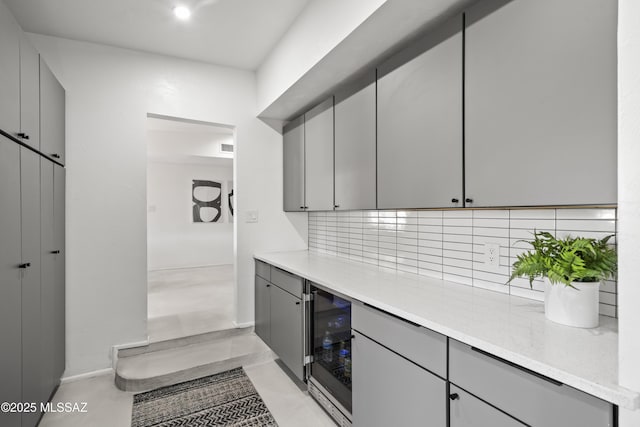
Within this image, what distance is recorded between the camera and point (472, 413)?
1108mm

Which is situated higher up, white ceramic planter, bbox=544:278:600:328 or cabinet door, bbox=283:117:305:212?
cabinet door, bbox=283:117:305:212

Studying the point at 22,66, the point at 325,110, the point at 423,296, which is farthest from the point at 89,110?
the point at 423,296

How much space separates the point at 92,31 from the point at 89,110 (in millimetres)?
582

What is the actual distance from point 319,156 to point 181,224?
16.3 feet

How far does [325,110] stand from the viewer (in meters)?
2.59

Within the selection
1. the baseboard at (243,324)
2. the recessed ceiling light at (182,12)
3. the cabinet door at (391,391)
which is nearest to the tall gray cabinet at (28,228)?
the recessed ceiling light at (182,12)

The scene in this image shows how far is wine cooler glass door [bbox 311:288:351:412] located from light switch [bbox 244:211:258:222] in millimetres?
1240

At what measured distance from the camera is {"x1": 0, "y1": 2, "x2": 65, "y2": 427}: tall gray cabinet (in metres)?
1.46

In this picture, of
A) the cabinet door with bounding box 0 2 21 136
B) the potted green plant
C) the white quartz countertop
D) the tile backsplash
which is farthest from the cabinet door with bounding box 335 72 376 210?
the cabinet door with bounding box 0 2 21 136

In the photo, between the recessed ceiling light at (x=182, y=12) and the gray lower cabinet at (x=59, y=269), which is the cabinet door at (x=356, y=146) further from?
the gray lower cabinet at (x=59, y=269)

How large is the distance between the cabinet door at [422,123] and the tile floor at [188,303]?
227 cm

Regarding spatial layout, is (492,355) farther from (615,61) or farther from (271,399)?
(271,399)

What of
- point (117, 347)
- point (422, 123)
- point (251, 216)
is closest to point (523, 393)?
point (422, 123)

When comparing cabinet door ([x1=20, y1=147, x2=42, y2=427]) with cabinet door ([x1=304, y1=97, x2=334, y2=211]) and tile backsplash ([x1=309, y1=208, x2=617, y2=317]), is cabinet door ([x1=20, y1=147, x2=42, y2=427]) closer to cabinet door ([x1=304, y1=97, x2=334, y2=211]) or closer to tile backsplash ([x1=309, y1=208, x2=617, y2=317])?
cabinet door ([x1=304, y1=97, x2=334, y2=211])
